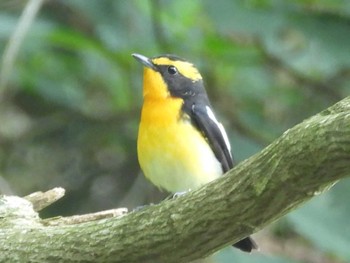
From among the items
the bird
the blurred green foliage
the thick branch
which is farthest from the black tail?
the blurred green foliage

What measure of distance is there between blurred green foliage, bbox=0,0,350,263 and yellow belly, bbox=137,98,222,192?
110 cm

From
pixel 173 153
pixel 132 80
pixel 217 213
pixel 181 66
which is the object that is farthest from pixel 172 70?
pixel 217 213

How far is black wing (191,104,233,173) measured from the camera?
200 inches

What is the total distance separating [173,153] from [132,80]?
2477 mm

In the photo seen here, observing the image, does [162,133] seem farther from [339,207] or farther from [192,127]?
[339,207]

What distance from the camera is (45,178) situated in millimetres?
8047

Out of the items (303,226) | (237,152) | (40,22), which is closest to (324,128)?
(303,226)

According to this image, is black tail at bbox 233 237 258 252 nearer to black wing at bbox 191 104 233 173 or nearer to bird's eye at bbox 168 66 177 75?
black wing at bbox 191 104 233 173

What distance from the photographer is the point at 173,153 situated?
4.94 metres

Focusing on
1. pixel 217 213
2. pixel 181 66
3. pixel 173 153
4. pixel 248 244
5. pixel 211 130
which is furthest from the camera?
pixel 181 66

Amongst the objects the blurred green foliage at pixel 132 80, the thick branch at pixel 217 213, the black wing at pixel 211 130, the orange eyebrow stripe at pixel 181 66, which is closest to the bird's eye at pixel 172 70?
the orange eyebrow stripe at pixel 181 66

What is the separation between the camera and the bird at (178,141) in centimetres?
495

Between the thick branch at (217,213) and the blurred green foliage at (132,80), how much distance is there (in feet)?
7.13

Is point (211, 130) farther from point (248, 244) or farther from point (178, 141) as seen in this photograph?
point (248, 244)
